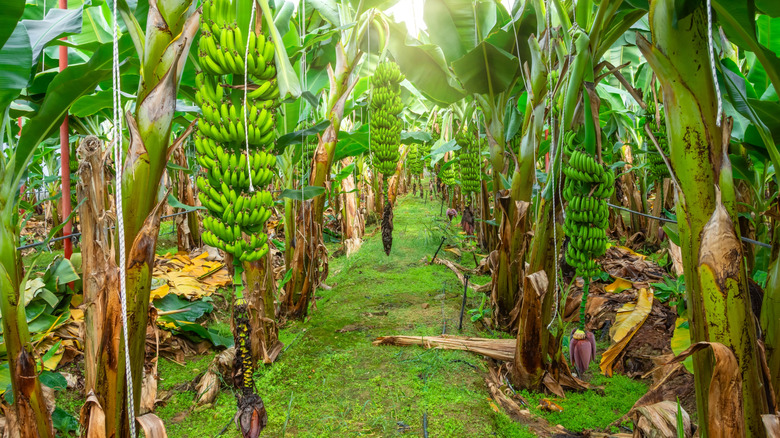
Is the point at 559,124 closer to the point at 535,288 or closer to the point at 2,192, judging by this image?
the point at 535,288

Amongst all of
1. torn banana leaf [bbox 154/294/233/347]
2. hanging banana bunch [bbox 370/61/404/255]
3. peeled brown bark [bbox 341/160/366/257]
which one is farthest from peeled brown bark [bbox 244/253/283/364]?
peeled brown bark [bbox 341/160/366/257]

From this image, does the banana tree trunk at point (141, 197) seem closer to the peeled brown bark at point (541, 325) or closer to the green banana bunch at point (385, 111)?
the peeled brown bark at point (541, 325)

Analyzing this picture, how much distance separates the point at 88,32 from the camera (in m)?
2.79

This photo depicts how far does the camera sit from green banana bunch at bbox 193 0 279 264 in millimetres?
1474

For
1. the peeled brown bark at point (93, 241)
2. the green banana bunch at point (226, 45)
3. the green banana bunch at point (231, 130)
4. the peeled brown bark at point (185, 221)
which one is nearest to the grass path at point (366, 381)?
the peeled brown bark at point (93, 241)

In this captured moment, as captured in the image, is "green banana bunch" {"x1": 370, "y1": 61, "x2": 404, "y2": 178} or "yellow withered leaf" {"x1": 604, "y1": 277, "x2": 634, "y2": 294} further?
"yellow withered leaf" {"x1": 604, "y1": 277, "x2": 634, "y2": 294}

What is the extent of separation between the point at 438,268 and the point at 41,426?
139 inches

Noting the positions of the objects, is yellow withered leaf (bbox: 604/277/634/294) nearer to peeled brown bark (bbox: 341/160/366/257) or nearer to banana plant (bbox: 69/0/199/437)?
peeled brown bark (bbox: 341/160/366/257)

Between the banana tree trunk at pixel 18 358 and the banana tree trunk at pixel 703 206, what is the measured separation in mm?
1885

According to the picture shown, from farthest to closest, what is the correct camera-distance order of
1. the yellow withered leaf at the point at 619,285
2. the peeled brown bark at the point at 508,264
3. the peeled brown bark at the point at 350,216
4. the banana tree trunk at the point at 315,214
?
the peeled brown bark at the point at 350,216, the yellow withered leaf at the point at 619,285, the banana tree trunk at the point at 315,214, the peeled brown bark at the point at 508,264

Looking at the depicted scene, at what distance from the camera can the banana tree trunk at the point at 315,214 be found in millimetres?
2795

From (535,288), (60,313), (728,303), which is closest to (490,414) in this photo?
(535,288)

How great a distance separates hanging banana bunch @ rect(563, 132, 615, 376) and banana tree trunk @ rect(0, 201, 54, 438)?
1.99 meters

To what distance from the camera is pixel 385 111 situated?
10.9ft
